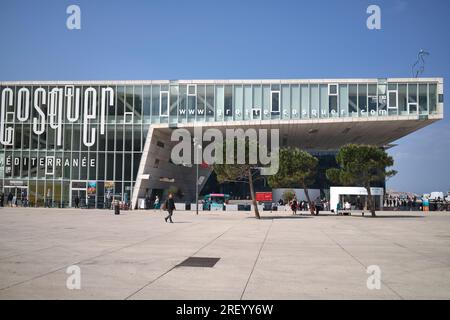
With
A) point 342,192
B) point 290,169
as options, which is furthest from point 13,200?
point 342,192

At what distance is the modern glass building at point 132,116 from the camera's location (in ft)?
157

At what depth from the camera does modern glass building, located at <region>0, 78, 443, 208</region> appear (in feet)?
157

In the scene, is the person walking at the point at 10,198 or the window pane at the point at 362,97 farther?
the person walking at the point at 10,198

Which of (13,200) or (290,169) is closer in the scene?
(290,169)

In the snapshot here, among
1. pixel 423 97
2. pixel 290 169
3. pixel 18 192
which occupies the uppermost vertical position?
pixel 423 97

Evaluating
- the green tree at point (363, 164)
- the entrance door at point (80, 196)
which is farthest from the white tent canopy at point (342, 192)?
the entrance door at point (80, 196)

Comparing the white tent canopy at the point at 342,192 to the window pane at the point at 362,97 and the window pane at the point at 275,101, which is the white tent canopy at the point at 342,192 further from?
the window pane at the point at 275,101

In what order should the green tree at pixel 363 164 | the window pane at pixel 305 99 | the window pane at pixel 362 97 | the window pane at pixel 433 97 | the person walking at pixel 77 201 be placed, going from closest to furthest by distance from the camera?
1. the green tree at pixel 363 164
2. the window pane at pixel 433 97
3. the person walking at pixel 77 201
4. the window pane at pixel 362 97
5. the window pane at pixel 305 99

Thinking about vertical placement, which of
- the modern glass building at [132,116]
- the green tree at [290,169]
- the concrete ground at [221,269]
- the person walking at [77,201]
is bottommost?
the person walking at [77,201]

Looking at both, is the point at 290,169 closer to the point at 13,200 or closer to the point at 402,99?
the point at 402,99

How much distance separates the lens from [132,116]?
49.5 meters

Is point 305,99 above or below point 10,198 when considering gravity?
above

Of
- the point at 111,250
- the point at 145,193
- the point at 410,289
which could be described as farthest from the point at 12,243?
the point at 145,193

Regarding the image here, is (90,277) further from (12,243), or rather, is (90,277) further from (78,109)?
(78,109)
